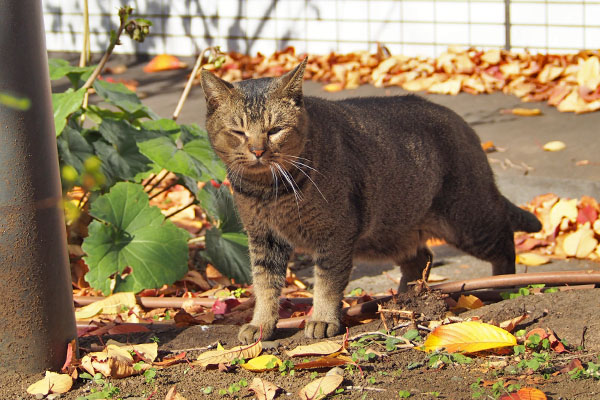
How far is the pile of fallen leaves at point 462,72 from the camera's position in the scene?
6.86 m

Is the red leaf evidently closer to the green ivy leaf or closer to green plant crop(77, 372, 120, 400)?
the green ivy leaf

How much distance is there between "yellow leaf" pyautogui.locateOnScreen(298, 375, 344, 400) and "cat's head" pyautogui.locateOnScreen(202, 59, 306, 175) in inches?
37.8

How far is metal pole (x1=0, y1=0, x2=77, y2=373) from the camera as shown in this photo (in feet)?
8.64

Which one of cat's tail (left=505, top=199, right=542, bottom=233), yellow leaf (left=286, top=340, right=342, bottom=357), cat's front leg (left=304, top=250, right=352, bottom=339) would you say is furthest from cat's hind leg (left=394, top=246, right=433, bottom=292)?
yellow leaf (left=286, top=340, right=342, bottom=357)

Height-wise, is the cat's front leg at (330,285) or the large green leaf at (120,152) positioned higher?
the large green leaf at (120,152)

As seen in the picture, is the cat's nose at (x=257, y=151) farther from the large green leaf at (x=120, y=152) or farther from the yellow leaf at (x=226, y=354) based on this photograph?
the large green leaf at (x=120, y=152)

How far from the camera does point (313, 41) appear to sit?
8.59m

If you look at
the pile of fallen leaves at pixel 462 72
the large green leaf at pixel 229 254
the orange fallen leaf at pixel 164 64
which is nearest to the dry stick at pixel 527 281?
the large green leaf at pixel 229 254

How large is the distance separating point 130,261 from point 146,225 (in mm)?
236

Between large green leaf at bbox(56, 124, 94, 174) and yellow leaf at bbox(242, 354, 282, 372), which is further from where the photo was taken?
large green leaf at bbox(56, 124, 94, 174)

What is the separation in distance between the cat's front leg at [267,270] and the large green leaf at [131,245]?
655mm

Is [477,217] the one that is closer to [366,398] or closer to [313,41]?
[366,398]

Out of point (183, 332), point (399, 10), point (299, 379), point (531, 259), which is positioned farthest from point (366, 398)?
point (399, 10)

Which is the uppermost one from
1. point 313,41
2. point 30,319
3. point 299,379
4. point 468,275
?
point 313,41
